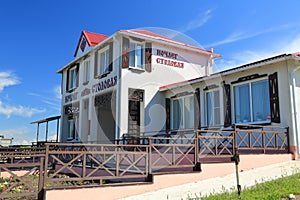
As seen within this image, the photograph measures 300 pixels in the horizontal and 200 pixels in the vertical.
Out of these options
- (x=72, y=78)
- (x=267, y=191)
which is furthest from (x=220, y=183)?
(x=72, y=78)

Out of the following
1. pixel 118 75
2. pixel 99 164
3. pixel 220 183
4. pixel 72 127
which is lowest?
pixel 220 183

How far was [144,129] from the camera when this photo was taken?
14.4 m

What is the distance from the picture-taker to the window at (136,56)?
14320mm

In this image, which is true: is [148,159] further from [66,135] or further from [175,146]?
[66,135]

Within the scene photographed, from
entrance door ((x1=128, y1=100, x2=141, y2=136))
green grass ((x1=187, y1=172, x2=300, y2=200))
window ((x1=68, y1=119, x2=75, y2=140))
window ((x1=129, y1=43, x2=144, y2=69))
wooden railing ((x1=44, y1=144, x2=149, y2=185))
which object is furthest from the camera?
window ((x1=68, y1=119, x2=75, y2=140))

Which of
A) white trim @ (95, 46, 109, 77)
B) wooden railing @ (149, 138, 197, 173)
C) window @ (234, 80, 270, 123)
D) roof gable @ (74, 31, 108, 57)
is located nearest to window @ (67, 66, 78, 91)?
roof gable @ (74, 31, 108, 57)

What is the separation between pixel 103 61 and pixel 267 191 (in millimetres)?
12178

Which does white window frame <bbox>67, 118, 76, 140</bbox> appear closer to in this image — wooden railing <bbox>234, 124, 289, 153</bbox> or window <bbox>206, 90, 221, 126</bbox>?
window <bbox>206, 90, 221, 126</bbox>

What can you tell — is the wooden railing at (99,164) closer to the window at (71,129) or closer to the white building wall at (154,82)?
the white building wall at (154,82)

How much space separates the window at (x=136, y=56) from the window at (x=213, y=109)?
396cm

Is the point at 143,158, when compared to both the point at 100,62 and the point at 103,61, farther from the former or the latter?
the point at 100,62

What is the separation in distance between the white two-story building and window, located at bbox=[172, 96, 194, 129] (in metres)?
0.05

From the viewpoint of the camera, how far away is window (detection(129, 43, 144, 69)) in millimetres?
14320

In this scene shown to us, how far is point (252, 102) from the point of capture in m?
10.9
